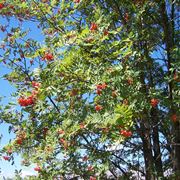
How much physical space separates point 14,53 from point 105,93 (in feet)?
15.6

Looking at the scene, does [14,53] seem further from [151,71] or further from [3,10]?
[151,71]

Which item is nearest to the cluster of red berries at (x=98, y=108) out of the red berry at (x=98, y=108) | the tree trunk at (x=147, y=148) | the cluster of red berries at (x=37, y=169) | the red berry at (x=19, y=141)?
the red berry at (x=98, y=108)

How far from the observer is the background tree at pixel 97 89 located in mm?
6602

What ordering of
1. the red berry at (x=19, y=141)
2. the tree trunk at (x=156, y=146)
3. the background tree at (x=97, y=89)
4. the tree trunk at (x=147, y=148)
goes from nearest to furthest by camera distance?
the background tree at (x=97, y=89) → the red berry at (x=19, y=141) → the tree trunk at (x=147, y=148) → the tree trunk at (x=156, y=146)

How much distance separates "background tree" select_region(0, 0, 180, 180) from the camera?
660 centimetres

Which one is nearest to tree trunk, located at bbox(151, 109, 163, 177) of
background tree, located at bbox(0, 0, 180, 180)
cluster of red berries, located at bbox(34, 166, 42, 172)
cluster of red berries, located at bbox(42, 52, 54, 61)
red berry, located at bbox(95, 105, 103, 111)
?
background tree, located at bbox(0, 0, 180, 180)

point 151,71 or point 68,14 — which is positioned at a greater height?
point 68,14

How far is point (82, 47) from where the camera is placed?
23.2 ft

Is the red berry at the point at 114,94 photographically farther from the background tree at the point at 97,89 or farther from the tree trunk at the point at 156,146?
the tree trunk at the point at 156,146

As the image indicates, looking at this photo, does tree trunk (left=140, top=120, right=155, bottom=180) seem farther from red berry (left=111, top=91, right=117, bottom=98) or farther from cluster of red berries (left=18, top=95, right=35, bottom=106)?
cluster of red berries (left=18, top=95, right=35, bottom=106)

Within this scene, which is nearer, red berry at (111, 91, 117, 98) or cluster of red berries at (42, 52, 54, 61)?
red berry at (111, 91, 117, 98)

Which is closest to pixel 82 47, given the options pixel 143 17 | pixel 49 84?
pixel 49 84

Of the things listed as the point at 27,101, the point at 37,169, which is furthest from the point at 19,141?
the point at 27,101

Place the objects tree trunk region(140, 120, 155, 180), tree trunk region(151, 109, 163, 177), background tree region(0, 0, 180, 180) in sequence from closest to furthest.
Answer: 1. background tree region(0, 0, 180, 180)
2. tree trunk region(140, 120, 155, 180)
3. tree trunk region(151, 109, 163, 177)
